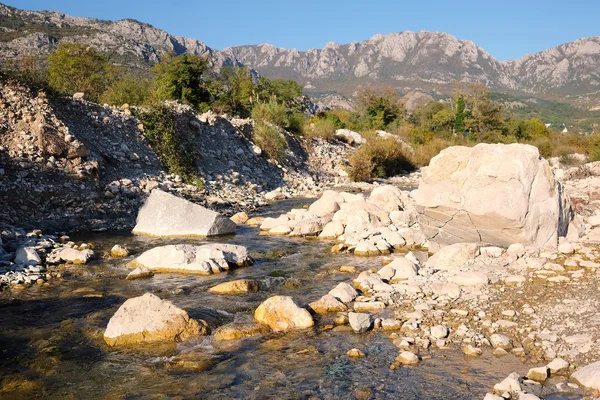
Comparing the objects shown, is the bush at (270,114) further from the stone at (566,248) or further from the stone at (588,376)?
the stone at (588,376)

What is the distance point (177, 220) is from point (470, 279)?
7.45m

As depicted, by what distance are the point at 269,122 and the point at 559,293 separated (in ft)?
71.1

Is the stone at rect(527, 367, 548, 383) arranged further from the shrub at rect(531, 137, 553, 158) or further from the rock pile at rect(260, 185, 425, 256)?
the shrub at rect(531, 137, 553, 158)

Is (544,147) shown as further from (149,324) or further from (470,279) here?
(149,324)

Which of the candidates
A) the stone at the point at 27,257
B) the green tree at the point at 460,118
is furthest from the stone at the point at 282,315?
the green tree at the point at 460,118

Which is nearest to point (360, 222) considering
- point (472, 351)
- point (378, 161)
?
point (472, 351)

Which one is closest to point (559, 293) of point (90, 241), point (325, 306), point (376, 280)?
point (376, 280)

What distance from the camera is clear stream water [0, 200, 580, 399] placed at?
4.64 metres

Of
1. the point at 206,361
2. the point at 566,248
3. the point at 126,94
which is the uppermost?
the point at 126,94

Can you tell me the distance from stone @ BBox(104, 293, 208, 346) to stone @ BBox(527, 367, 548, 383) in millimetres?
3692

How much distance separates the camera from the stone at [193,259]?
29.1ft

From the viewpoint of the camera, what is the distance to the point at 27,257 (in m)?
9.45

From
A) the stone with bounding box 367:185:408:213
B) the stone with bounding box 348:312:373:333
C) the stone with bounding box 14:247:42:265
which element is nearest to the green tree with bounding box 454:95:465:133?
the stone with bounding box 367:185:408:213

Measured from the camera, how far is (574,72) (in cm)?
16875
